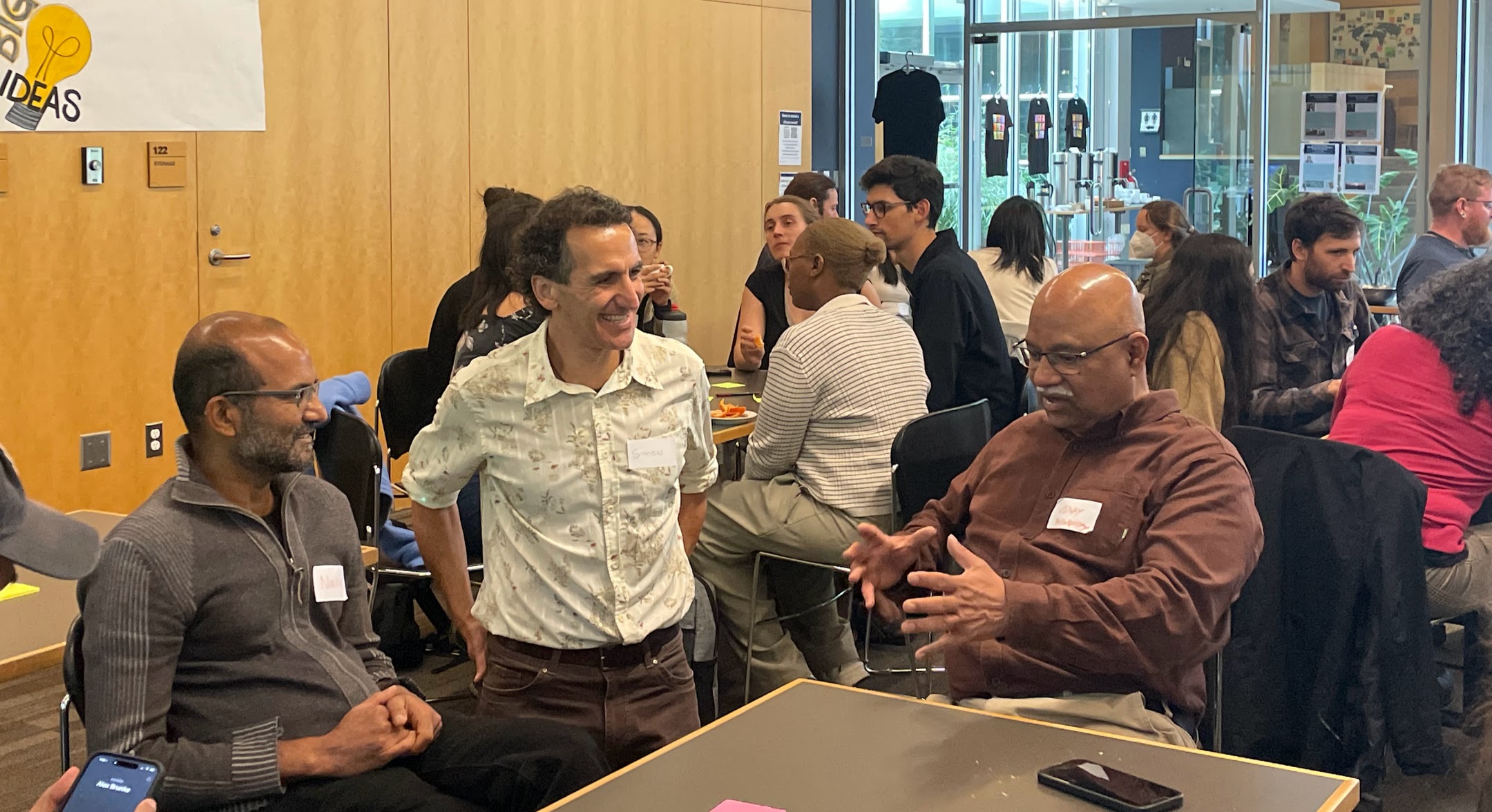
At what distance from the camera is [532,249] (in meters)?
2.68

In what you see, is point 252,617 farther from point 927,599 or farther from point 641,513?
point 927,599

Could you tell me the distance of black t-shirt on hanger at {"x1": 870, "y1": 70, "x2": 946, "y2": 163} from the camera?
9383 millimetres

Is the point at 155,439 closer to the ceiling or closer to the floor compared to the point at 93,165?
closer to the floor

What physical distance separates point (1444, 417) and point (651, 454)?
2.04m

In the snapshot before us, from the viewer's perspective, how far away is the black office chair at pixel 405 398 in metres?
4.54

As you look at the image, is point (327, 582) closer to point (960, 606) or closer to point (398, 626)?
point (960, 606)

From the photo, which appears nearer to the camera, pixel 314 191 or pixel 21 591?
pixel 21 591

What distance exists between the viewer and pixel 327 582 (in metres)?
2.38

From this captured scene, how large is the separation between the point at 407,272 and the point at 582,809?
5348mm

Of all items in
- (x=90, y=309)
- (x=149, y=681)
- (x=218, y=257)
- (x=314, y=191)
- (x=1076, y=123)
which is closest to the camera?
(x=149, y=681)

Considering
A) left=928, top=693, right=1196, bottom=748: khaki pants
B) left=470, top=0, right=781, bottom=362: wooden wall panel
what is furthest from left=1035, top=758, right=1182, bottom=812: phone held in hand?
left=470, top=0, right=781, bottom=362: wooden wall panel

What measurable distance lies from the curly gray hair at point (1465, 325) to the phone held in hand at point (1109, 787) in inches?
80.7

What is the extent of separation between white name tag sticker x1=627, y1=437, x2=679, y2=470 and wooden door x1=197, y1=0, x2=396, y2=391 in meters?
3.93

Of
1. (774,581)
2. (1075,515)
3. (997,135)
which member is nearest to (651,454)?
(1075,515)
